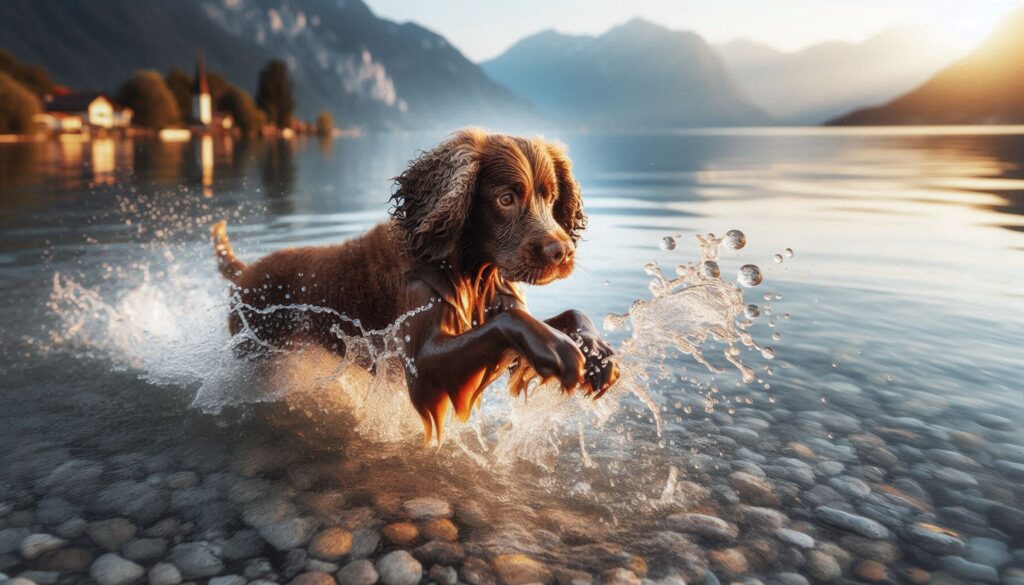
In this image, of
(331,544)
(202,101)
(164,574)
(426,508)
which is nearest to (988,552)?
(426,508)

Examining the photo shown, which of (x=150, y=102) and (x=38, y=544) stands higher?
(x=150, y=102)

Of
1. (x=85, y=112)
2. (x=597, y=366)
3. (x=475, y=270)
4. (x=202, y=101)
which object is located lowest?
(x=597, y=366)

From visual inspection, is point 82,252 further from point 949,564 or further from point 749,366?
point 949,564

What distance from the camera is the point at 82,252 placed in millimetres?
13344

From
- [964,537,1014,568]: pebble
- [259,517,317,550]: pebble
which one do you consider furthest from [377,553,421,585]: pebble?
[964,537,1014,568]: pebble

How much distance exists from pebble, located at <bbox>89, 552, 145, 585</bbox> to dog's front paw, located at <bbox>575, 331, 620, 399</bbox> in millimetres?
2678

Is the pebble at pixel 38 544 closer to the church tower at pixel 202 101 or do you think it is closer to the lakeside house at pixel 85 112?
the lakeside house at pixel 85 112

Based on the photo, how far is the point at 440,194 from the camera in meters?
4.81

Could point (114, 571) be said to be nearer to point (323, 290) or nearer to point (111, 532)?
point (111, 532)

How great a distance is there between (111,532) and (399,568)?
1787mm

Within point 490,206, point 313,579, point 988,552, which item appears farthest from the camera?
point 490,206

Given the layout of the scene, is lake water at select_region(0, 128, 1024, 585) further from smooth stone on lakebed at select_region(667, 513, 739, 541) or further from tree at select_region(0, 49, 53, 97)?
tree at select_region(0, 49, 53, 97)

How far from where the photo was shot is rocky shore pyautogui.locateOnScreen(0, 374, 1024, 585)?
4.14 meters

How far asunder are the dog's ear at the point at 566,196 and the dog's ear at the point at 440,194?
55 centimetres
